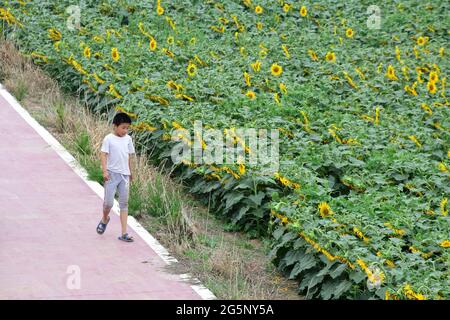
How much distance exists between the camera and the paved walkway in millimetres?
9024

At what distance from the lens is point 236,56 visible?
50.3 feet

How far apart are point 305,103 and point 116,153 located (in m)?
3.58

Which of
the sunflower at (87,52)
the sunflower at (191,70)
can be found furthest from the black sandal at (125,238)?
the sunflower at (87,52)

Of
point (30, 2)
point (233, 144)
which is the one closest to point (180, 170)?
point (233, 144)

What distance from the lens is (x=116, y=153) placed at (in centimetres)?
1018

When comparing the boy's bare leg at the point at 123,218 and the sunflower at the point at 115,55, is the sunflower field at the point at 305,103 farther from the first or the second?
the boy's bare leg at the point at 123,218

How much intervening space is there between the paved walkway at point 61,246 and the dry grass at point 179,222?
28cm

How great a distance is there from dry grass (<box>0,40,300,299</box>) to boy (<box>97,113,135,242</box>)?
0.54 metres

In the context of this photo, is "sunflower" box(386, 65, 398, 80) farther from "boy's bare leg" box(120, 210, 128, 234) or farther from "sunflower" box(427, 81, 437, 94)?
"boy's bare leg" box(120, 210, 128, 234)

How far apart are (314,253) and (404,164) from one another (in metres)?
2.20

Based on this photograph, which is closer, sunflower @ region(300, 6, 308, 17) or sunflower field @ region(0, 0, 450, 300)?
sunflower field @ region(0, 0, 450, 300)

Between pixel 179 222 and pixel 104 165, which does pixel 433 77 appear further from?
pixel 104 165

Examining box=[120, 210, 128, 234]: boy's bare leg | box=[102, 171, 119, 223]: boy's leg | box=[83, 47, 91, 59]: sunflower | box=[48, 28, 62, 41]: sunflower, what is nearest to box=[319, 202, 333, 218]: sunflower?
box=[120, 210, 128, 234]: boy's bare leg

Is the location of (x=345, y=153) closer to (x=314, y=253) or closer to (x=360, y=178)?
(x=360, y=178)
